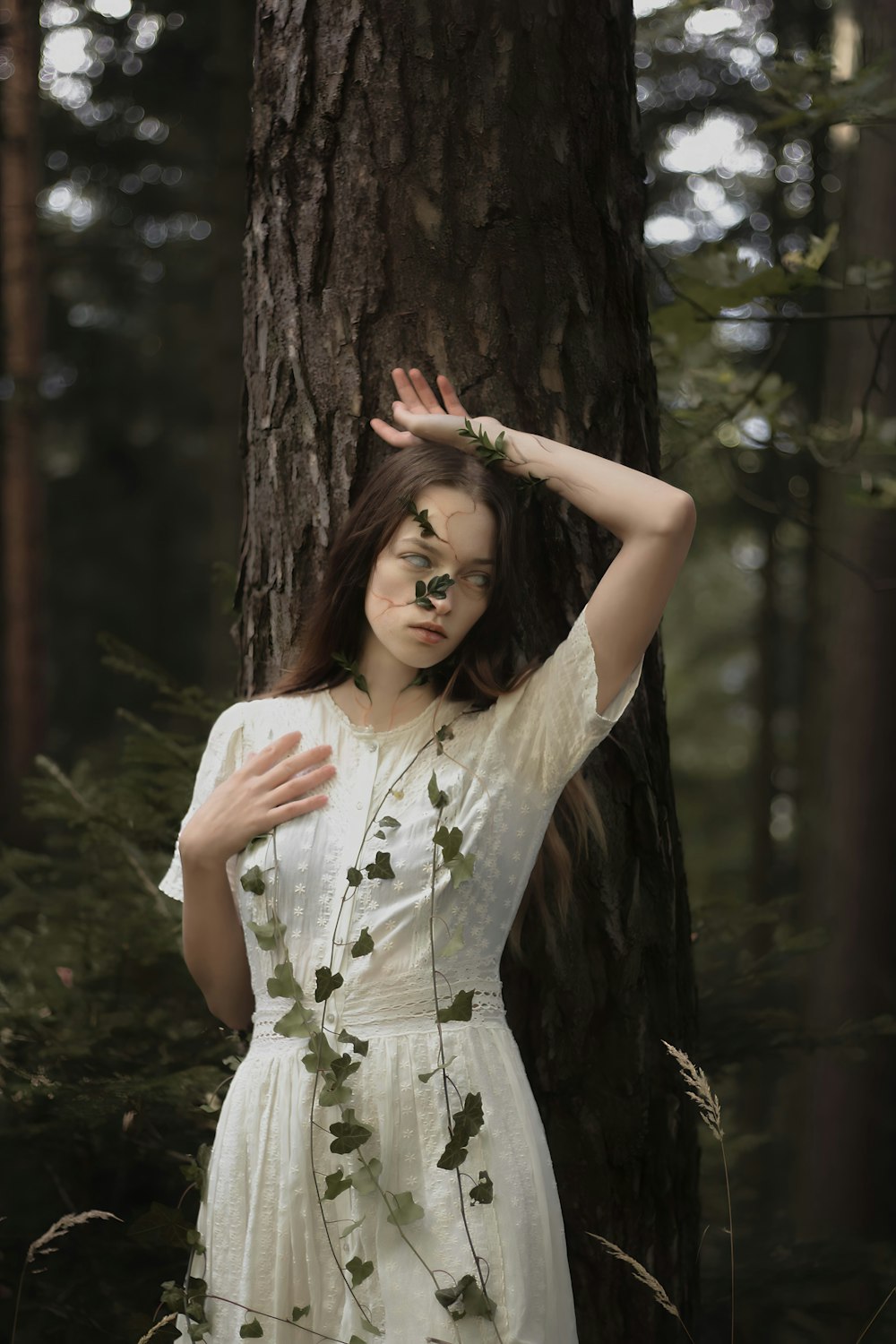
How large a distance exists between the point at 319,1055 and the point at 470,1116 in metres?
0.29

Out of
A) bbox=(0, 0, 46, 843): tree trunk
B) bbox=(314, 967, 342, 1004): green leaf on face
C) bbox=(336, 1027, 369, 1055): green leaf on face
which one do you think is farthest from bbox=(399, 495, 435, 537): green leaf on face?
bbox=(0, 0, 46, 843): tree trunk

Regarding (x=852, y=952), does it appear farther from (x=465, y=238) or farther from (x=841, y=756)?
(x=465, y=238)

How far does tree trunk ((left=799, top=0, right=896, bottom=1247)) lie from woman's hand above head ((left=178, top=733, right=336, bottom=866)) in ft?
14.4

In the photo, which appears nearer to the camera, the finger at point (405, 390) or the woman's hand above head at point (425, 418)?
the woman's hand above head at point (425, 418)

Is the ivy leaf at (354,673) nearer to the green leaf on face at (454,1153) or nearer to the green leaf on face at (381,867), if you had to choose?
the green leaf on face at (381,867)

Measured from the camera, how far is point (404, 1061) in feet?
7.36

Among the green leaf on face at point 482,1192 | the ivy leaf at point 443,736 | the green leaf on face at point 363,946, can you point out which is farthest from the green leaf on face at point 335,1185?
the ivy leaf at point 443,736

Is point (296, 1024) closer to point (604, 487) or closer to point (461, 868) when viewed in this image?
point (461, 868)

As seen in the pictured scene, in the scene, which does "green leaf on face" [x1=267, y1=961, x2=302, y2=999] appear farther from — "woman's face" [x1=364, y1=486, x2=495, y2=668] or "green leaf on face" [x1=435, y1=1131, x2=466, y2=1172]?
"woman's face" [x1=364, y1=486, x2=495, y2=668]

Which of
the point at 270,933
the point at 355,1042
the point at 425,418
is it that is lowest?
the point at 355,1042

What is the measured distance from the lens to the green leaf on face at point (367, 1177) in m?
2.15

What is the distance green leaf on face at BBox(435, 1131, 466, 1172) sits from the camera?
212 centimetres

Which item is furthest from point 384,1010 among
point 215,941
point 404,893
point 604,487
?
point 604,487

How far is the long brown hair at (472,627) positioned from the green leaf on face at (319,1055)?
0.63m
